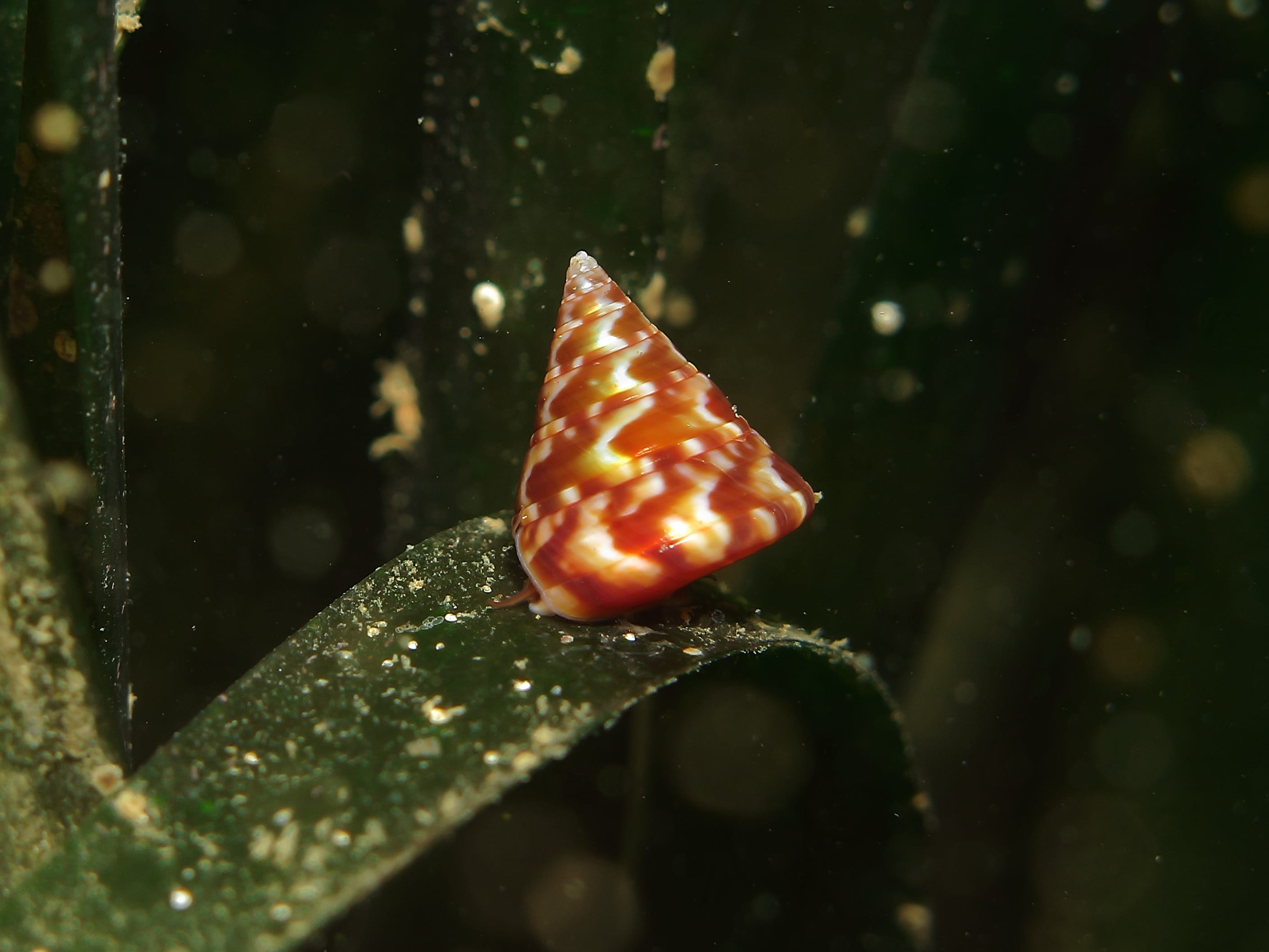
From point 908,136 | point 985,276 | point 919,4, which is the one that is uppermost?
point 919,4

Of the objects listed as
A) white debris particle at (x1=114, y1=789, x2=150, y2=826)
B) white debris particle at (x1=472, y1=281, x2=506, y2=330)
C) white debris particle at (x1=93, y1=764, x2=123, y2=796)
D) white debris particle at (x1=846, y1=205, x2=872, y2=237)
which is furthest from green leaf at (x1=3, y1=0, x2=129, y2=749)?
white debris particle at (x1=846, y1=205, x2=872, y2=237)

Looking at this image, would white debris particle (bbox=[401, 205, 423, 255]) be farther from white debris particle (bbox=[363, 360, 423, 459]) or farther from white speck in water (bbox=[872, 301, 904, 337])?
white speck in water (bbox=[872, 301, 904, 337])

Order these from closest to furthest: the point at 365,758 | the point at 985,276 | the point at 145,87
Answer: the point at 365,758, the point at 145,87, the point at 985,276

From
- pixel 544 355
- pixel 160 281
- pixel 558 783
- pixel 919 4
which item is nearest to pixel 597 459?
pixel 544 355

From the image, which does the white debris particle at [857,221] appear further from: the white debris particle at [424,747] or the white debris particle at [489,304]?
the white debris particle at [424,747]

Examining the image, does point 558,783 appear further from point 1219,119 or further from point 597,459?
point 1219,119

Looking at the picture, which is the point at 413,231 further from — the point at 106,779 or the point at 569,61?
the point at 106,779

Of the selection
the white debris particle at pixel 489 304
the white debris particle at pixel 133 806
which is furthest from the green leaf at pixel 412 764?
the white debris particle at pixel 489 304
